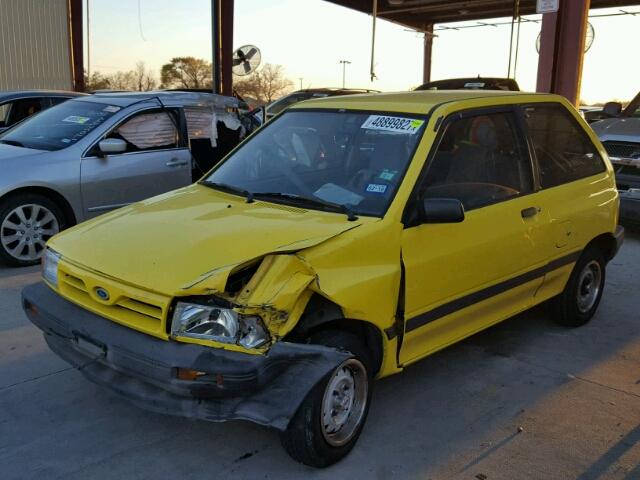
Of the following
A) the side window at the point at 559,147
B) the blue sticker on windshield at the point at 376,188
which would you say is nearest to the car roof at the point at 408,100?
the side window at the point at 559,147

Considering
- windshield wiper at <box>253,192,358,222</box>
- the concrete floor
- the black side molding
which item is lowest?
the concrete floor

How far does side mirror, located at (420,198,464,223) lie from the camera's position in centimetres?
301

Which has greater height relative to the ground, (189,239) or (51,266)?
(189,239)

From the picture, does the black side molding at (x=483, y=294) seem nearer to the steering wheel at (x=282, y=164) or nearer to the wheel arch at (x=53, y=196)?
the steering wheel at (x=282, y=164)

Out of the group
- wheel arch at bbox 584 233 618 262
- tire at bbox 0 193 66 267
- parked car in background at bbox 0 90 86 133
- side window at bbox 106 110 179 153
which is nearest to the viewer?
wheel arch at bbox 584 233 618 262

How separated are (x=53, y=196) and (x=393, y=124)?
3810 millimetres

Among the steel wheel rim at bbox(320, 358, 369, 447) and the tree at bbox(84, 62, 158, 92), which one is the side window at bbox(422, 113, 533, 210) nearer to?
the steel wheel rim at bbox(320, 358, 369, 447)

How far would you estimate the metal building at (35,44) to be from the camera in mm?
17656

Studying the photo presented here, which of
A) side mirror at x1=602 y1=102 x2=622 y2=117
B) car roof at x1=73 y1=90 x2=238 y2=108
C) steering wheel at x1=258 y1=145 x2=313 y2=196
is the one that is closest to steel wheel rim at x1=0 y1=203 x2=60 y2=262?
car roof at x1=73 y1=90 x2=238 y2=108

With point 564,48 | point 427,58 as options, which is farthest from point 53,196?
point 427,58

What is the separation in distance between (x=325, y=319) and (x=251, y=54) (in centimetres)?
974

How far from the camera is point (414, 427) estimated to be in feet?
10.4

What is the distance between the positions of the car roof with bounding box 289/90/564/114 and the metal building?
620 inches

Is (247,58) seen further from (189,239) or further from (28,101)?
(189,239)
